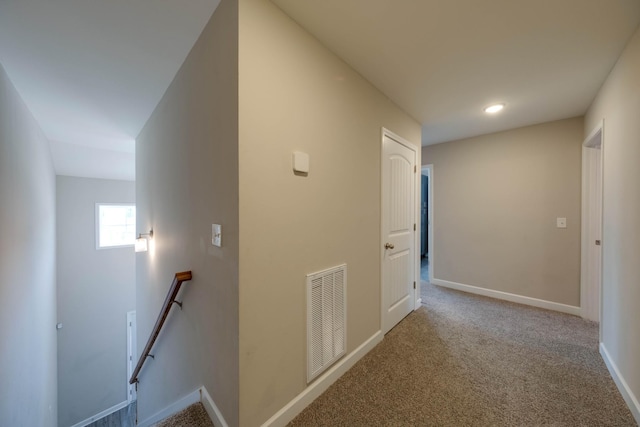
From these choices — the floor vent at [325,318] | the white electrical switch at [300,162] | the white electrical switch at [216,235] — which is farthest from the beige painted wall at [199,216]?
the floor vent at [325,318]

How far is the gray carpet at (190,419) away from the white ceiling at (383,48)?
2346mm

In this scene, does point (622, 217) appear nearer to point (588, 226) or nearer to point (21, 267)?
point (588, 226)

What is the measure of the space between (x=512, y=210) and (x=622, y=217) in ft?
5.33

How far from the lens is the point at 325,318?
1.64 metres

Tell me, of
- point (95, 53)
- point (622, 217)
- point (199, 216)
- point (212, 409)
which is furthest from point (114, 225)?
point (622, 217)

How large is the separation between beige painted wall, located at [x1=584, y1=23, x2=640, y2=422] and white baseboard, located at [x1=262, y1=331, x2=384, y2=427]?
63.2 inches

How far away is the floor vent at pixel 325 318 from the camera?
154 cm

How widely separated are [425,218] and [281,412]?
551cm

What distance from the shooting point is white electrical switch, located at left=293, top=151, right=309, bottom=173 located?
4.63 feet

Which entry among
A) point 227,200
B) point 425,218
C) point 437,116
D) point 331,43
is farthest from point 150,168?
point 425,218

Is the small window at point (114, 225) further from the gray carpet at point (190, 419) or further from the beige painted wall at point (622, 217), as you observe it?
the beige painted wall at point (622, 217)

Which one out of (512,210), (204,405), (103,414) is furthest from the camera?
(103,414)

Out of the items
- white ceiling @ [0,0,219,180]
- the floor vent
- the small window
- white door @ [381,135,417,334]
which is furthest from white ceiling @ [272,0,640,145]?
the small window

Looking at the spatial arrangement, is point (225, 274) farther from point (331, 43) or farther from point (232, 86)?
point (331, 43)
